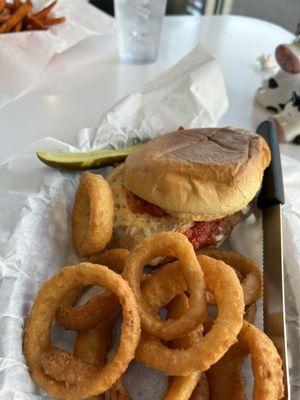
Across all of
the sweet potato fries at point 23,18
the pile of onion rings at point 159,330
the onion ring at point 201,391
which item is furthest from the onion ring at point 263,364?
the sweet potato fries at point 23,18

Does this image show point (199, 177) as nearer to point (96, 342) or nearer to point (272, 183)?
point (272, 183)

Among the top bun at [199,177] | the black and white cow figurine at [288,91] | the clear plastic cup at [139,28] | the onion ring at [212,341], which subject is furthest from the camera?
the clear plastic cup at [139,28]

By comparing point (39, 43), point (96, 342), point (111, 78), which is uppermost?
point (39, 43)

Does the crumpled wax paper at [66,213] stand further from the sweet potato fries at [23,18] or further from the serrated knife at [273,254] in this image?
the sweet potato fries at [23,18]

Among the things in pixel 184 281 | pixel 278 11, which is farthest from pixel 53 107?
pixel 278 11

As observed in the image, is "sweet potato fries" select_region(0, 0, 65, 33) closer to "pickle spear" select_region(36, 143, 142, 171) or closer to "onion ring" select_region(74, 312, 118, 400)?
"pickle spear" select_region(36, 143, 142, 171)

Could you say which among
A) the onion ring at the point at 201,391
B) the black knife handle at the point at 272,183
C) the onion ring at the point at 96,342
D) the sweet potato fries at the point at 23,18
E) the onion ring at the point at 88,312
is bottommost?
the onion ring at the point at 96,342

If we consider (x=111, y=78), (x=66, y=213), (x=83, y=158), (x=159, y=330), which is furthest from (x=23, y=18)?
(x=159, y=330)
